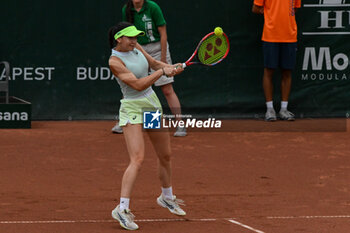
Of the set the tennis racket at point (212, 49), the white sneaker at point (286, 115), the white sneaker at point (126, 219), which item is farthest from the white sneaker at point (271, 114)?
the white sneaker at point (126, 219)

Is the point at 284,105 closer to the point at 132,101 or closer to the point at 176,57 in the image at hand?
the point at 176,57

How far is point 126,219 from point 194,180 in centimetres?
222

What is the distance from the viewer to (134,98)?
7.19m

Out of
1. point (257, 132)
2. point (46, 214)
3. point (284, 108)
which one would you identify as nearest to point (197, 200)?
point (46, 214)

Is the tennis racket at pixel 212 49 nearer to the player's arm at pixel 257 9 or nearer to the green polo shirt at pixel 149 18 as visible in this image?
the green polo shirt at pixel 149 18

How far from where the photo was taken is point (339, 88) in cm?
1308

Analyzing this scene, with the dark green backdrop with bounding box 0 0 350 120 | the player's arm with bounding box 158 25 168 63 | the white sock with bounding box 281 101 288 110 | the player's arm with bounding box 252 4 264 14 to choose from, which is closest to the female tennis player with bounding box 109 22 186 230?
the player's arm with bounding box 158 25 168 63

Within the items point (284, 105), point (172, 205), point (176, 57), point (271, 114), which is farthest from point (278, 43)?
point (172, 205)

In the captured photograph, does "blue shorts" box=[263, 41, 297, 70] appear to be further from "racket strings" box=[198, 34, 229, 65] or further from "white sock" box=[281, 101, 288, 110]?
"racket strings" box=[198, 34, 229, 65]

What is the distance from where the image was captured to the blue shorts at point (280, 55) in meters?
12.5

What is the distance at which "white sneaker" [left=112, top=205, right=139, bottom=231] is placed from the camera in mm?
6836

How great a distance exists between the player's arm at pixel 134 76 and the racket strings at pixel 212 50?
83 cm

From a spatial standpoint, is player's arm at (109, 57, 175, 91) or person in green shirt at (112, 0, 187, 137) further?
person in green shirt at (112, 0, 187, 137)

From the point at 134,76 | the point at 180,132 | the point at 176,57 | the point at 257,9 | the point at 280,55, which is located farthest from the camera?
the point at 176,57
